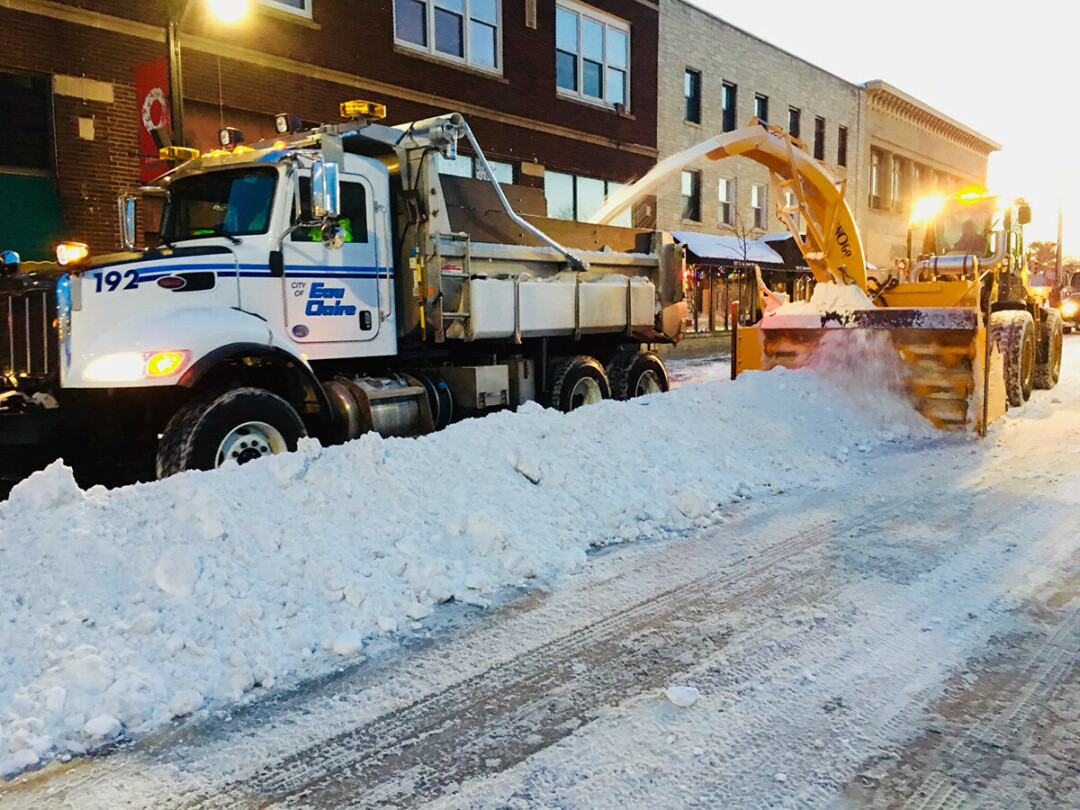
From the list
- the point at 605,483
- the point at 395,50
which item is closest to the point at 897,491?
the point at 605,483

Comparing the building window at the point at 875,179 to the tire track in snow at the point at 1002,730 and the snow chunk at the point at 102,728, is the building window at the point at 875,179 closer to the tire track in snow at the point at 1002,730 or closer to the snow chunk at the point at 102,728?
the tire track in snow at the point at 1002,730

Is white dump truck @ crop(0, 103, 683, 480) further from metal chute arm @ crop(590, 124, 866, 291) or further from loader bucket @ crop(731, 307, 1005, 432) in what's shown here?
loader bucket @ crop(731, 307, 1005, 432)

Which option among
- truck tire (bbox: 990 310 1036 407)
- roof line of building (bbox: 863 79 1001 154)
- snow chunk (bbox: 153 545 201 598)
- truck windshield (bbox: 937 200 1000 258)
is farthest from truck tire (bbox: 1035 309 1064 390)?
roof line of building (bbox: 863 79 1001 154)

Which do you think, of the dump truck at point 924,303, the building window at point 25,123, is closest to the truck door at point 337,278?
the dump truck at point 924,303

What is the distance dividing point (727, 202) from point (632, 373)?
56.2 ft

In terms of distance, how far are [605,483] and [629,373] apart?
16.4 ft

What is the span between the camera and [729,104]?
2614 cm

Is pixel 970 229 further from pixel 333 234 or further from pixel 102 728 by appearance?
pixel 102 728

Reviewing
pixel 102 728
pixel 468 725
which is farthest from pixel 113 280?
pixel 468 725

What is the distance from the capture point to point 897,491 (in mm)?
6824

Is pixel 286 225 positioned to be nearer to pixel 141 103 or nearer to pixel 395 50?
pixel 141 103

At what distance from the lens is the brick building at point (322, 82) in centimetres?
1180

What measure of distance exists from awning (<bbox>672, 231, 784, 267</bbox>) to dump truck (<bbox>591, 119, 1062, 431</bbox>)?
8.23m

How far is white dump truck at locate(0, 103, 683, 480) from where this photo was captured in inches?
237
